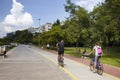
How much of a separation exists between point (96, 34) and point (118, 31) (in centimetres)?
494

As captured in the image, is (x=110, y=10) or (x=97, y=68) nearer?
(x=97, y=68)

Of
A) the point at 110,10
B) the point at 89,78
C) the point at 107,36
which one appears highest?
the point at 110,10

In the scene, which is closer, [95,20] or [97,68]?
[97,68]

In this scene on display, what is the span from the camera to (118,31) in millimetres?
36281

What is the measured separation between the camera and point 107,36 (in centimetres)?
4547

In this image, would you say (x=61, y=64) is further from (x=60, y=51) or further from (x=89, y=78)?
(x=89, y=78)

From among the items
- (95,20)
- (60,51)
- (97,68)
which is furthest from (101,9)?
(97,68)

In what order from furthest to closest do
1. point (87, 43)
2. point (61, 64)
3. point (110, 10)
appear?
point (87, 43), point (110, 10), point (61, 64)

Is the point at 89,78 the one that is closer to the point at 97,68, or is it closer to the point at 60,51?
the point at 97,68

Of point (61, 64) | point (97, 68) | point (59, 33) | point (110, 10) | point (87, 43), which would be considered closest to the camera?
point (97, 68)

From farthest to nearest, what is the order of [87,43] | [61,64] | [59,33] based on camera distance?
[59,33]
[87,43]
[61,64]

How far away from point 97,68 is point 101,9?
24.8m

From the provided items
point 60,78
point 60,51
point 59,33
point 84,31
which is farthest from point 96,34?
point 59,33

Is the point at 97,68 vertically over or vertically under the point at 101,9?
under
